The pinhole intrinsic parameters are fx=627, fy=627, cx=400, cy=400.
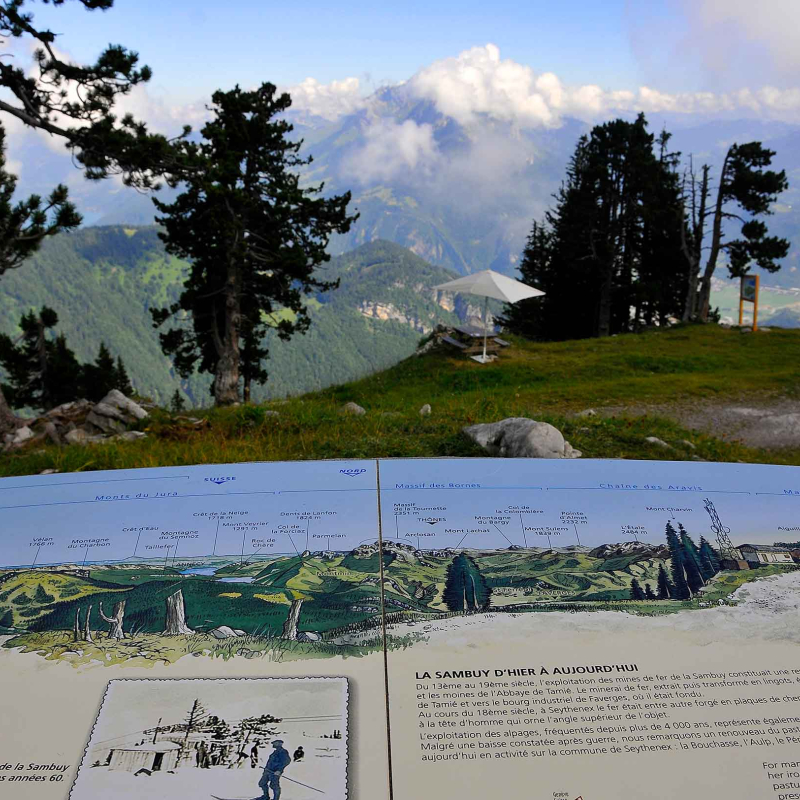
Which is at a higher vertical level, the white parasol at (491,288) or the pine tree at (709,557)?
the white parasol at (491,288)

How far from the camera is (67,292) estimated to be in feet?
604

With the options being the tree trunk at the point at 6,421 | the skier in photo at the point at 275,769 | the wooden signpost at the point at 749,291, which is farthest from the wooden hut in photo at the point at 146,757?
the wooden signpost at the point at 749,291

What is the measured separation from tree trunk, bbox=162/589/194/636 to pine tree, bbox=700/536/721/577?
81.2 inches

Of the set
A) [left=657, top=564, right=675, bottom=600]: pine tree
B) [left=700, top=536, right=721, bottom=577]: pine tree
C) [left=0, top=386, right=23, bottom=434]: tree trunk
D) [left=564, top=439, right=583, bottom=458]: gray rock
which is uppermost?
[left=0, top=386, right=23, bottom=434]: tree trunk

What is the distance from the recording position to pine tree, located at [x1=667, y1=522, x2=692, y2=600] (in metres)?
2.44

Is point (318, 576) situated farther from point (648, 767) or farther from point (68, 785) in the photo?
point (648, 767)

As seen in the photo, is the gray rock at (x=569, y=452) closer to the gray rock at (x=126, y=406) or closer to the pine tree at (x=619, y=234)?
the gray rock at (x=126, y=406)

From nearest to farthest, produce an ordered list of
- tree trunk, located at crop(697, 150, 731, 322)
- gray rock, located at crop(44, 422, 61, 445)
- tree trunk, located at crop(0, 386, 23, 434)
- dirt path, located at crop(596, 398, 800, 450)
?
gray rock, located at crop(44, 422, 61, 445), dirt path, located at crop(596, 398, 800, 450), tree trunk, located at crop(0, 386, 23, 434), tree trunk, located at crop(697, 150, 731, 322)

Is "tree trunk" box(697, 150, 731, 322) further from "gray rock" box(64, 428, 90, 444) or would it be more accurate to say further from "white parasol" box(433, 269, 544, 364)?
"gray rock" box(64, 428, 90, 444)

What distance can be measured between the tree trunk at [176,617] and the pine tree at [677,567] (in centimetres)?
185

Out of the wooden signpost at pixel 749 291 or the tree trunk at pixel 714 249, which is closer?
the wooden signpost at pixel 749 291

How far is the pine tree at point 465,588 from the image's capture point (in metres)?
2.35

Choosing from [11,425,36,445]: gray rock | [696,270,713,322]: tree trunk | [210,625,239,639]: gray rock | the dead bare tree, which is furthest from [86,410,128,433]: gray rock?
[696,270,713,322]: tree trunk

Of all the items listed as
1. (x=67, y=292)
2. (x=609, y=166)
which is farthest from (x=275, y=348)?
(x=609, y=166)
